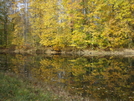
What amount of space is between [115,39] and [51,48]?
12.4m

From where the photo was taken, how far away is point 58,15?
28.5 meters

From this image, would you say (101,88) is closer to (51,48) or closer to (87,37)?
(87,37)

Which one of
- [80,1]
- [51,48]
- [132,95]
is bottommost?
Result: [132,95]

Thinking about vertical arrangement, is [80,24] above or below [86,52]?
above

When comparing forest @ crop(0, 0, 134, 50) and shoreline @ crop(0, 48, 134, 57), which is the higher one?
forest @ crop(0, 0, 134, 50)

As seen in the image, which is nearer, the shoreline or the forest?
the shoreline

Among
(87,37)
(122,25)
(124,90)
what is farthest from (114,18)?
(124,90)

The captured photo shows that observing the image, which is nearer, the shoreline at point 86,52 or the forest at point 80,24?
the shoreline at point 86,52

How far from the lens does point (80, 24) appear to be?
2712 centimetres

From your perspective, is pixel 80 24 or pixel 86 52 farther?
pixel 80 24

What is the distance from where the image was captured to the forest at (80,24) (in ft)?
82.4

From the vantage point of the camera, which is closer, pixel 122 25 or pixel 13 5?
pixel 122 25

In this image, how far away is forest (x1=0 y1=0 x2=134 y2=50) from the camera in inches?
989

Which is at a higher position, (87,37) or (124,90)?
(87,37)
